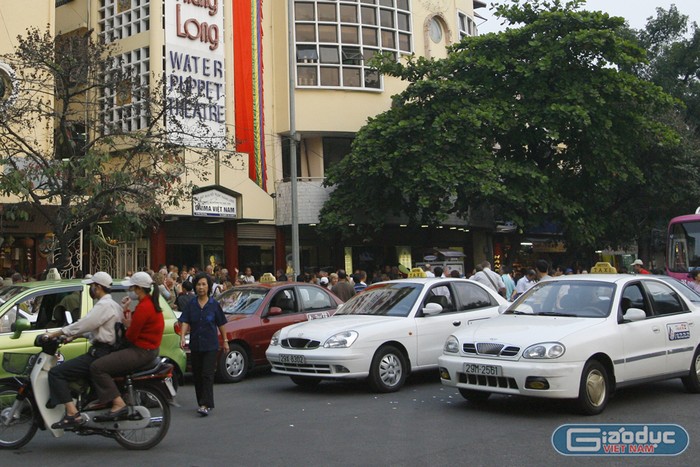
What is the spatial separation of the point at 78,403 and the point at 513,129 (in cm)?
2294

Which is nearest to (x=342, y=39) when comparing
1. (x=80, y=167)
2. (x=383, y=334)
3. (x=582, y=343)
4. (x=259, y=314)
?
(x=80, y=167)

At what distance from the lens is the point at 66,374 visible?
677cm

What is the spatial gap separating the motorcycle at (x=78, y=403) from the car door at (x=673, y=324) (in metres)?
5.68

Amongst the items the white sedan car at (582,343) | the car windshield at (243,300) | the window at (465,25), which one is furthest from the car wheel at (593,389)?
the window at (465,25)

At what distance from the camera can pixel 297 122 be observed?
29.3 m

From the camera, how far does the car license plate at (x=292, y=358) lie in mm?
9883

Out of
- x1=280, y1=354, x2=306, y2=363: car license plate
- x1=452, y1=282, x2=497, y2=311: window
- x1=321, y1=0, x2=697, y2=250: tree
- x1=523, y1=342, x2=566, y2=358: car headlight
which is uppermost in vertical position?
x1=321, y1=0, x2=697, y2=250: tree

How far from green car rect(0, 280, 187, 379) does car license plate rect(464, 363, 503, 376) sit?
4406 millimetres

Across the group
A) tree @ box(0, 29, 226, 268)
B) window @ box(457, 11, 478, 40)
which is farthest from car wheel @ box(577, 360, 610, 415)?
window @ box(457, 11, 478, 40)

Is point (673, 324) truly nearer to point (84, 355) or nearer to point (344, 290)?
point (84, 355)

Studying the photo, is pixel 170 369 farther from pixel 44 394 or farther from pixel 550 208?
pixel 550 208

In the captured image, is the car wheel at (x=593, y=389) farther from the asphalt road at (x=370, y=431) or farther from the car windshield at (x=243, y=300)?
the car windshield at (x=243, y=300)

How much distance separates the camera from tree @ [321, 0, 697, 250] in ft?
84.4

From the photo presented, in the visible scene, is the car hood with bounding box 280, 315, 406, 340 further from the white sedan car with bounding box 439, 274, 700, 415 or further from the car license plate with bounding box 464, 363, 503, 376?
the car license plate with bounding box 464, 363, 503, 376
